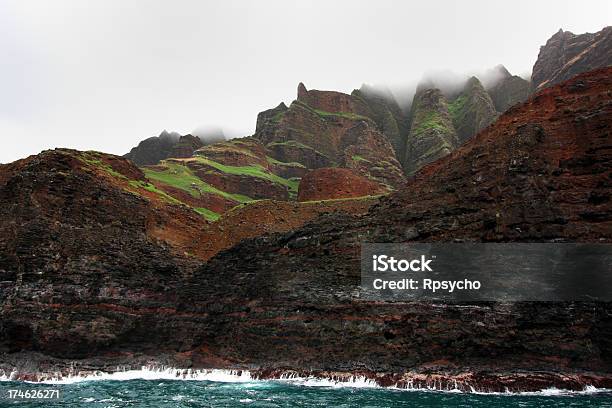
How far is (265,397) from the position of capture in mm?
25375

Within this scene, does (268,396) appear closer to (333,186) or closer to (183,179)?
(333,186)

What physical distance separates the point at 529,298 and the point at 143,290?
3279 cm

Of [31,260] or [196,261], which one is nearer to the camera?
[31,260]

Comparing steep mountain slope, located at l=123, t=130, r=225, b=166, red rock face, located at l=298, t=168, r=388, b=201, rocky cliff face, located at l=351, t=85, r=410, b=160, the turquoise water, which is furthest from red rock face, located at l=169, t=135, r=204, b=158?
the turquoise water

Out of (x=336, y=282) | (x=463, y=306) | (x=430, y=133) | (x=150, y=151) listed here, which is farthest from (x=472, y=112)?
(x=463, y=306)

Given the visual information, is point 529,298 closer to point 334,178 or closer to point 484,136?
point 484,136

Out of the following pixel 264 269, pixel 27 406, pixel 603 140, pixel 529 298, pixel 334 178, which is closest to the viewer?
pixel 27 406

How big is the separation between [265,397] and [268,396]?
0.34 m

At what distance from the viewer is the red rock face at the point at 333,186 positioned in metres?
69.9

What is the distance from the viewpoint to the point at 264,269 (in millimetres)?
39312

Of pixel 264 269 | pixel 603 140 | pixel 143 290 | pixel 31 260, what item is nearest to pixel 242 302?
pixel 264 269

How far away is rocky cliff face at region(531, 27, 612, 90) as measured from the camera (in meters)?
71.3

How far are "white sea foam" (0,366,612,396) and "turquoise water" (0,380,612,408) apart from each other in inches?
40.3

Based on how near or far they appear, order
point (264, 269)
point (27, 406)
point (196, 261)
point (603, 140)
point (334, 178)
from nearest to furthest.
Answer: point (27, 406) < point (603, 140) < point (264, 269) < point (196, 261) < point (334, 178)
